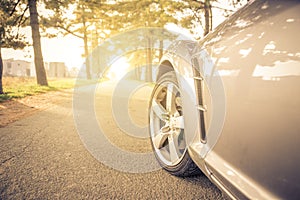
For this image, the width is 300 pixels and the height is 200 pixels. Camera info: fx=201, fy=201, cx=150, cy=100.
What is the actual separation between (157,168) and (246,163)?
1.13 m

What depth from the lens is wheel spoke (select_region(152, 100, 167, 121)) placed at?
1.98 m

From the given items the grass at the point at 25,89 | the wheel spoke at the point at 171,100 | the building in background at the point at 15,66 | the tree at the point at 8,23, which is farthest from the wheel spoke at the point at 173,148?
the building in background at the point at 15,66

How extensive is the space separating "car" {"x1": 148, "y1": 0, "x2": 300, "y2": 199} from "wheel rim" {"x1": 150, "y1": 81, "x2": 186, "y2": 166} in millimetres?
358

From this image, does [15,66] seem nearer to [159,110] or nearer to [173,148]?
[159,110]

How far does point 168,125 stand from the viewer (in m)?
1.91

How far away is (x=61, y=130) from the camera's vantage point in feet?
9.76

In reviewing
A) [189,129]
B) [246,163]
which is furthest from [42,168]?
[246,163]

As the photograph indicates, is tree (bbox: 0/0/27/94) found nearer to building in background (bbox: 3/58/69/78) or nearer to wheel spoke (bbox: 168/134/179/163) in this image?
wheel spoke (bbox: 168/134/179/163)

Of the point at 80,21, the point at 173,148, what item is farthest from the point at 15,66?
the point at 173,148

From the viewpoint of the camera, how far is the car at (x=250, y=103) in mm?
685

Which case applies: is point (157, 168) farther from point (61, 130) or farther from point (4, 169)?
point (61, 130)

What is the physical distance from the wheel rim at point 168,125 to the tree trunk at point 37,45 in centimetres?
1009

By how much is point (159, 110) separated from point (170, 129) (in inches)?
10.3

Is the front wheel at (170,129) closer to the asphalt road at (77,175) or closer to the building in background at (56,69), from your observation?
the asphalt road at (77,175)
